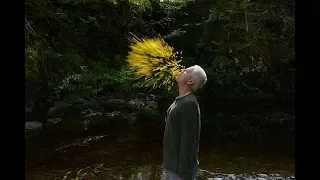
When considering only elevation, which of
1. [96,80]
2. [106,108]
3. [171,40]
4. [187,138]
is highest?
[171,40]

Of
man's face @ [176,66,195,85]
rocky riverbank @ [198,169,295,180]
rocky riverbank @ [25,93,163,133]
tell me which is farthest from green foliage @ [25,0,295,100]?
man's face @ [176,66,195,85]

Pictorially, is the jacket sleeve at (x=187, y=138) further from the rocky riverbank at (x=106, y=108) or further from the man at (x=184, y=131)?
the rocky riverbank at (x=106, y=108)

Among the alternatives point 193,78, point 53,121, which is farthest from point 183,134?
point 53,121

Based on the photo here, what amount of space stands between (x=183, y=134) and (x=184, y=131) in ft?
0.08

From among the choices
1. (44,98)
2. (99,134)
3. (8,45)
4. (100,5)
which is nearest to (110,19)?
(100,5)

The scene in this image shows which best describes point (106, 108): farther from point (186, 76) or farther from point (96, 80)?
point (186, 76)

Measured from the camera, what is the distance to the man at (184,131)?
230cm

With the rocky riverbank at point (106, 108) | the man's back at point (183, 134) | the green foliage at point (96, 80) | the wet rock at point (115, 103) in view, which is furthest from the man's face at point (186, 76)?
the green foliage at point (96, 80)

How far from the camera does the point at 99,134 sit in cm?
858

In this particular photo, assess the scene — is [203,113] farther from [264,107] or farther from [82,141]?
[82,141]

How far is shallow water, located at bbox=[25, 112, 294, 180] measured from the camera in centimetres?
586

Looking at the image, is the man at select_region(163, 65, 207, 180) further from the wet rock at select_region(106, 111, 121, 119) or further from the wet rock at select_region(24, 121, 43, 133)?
the wet rock at select_region(106, 111, 121, 119)

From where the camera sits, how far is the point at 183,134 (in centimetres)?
230

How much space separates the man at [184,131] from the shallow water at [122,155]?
3275mm
